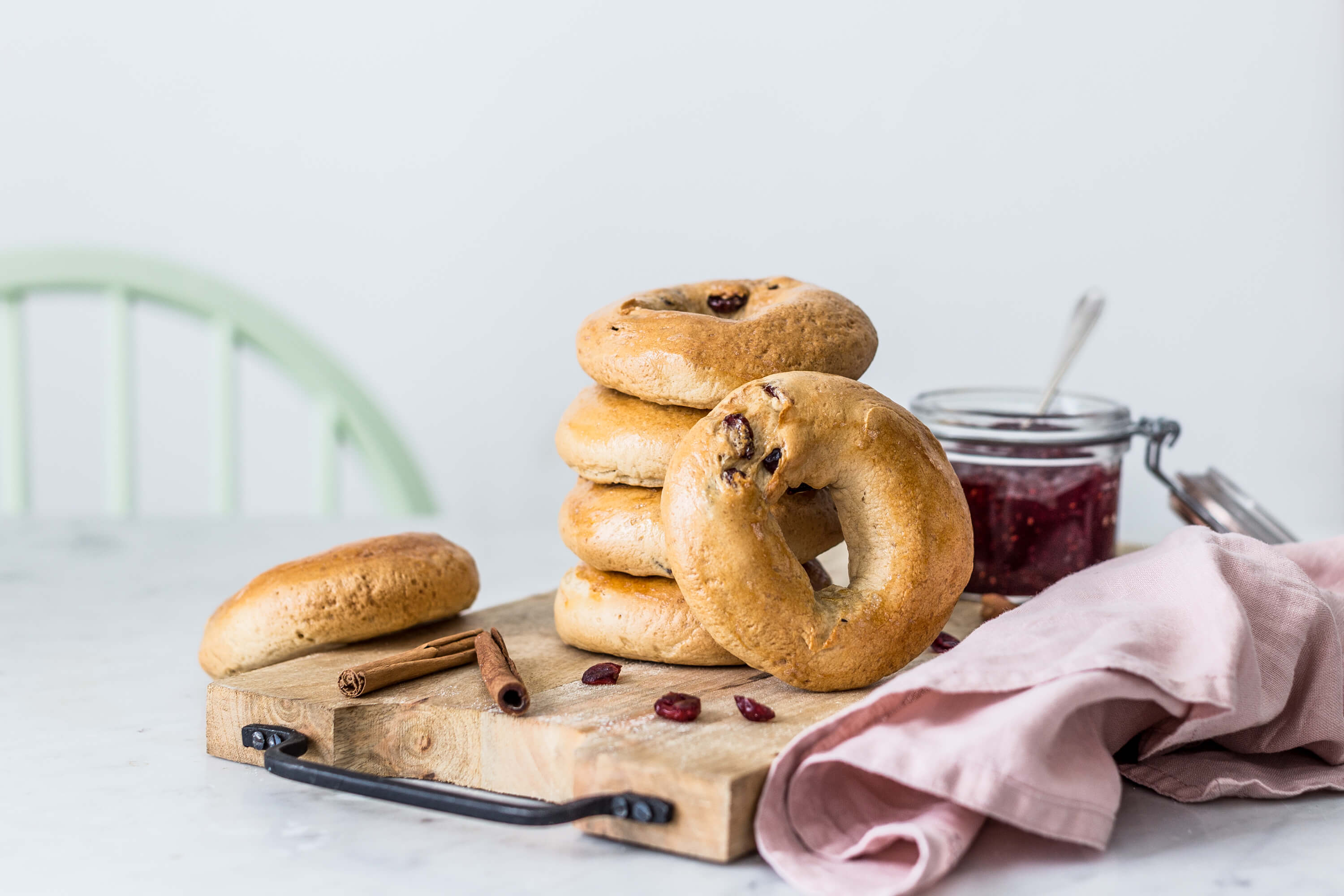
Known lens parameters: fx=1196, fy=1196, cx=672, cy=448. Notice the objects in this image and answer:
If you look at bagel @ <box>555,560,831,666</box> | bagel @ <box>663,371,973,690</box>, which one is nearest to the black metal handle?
bagel @ <box>663,371,973,690</box>

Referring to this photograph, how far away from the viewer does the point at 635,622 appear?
146 centimetres

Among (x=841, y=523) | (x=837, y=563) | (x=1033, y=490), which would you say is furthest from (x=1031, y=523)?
(x=841, y=523)

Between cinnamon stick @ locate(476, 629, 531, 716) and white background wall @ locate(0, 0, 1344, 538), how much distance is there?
206 centimetres

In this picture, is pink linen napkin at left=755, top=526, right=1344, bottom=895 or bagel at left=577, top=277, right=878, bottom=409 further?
bagel at left=577, top=277, right=878, bottom=409

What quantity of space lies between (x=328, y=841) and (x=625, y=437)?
0.57 metres

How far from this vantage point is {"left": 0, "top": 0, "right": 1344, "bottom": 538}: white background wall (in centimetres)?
338

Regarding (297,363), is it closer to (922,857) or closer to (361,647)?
(361,647)

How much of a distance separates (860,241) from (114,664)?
2591 mm

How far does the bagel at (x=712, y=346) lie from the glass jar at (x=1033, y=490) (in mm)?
387

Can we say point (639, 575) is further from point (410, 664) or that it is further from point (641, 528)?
point (410, 664)

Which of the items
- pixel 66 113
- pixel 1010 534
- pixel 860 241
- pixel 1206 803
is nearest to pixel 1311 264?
pixel 860 241

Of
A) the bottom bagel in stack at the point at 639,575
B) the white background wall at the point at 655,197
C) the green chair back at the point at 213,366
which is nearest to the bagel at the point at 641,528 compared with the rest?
the bottom bagel in stack at the point at 639,575

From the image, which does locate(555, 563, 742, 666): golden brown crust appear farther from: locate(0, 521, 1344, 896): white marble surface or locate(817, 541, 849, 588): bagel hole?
locate(817, 541, 849, 588): bagel hole

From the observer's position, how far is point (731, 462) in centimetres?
129
